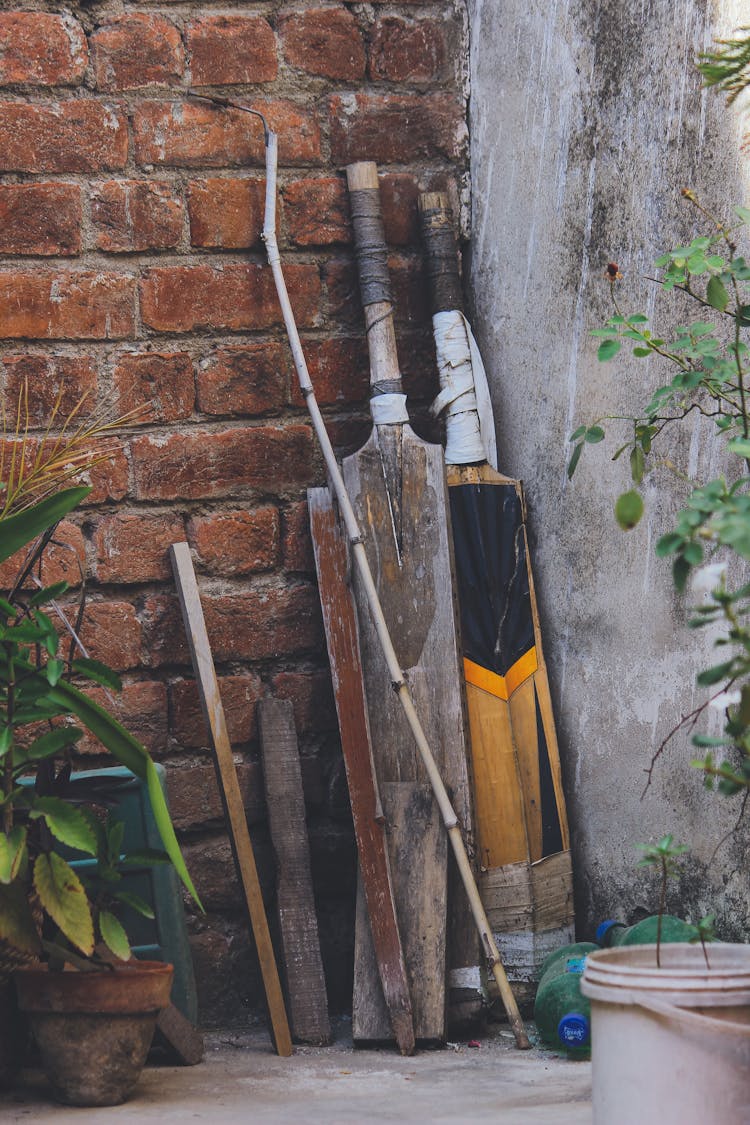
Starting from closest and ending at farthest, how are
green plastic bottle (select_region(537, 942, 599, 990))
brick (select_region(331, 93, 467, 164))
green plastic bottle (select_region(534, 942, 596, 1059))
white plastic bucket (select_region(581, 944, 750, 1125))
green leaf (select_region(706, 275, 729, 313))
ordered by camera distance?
white plastic bucket (select_region(581, 944, 750, 1125)) → green leaf (select_region(706, 275, 729, 313)) → green plastic bottle (select_region(534, 942, 596, 1059)) → green plastic bottle (select_region(537, 942, 599, 990)) → brick (select_region(331, 93, 467, 164))

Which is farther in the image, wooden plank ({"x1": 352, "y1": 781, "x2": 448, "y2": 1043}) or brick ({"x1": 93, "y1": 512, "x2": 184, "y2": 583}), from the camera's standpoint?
brick ({"x1": 93, "y1": 512, "x2": 184, "y2": 583})

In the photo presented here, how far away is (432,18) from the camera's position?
2.37 m

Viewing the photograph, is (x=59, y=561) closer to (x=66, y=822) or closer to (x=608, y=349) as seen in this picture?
(x=66, y=822)

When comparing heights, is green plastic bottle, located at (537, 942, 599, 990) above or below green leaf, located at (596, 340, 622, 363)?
below

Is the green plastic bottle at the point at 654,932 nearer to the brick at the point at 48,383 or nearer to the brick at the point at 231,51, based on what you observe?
the brick at the point at 48,383

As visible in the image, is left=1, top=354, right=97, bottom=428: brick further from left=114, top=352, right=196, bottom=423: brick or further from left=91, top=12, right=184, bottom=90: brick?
left=91, top=12, right=184, bottom=90: brick

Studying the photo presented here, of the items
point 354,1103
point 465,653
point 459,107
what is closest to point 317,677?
point 465,653

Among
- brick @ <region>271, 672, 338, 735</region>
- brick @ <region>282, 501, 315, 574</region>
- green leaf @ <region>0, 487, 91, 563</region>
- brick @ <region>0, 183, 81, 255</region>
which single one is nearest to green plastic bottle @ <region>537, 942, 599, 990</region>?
brick @ <region>271, 672, 338, 735</region>

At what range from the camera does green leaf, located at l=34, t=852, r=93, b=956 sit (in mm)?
1593

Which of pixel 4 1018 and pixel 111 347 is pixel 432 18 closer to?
pixel 111 347

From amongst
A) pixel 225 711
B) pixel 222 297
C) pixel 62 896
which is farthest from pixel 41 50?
pixel 62 896

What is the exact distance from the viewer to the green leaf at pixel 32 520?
5.51 ft

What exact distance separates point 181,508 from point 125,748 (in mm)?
651

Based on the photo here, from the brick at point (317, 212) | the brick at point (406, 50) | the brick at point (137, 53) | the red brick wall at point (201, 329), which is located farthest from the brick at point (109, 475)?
the brick at point (406, 50)
